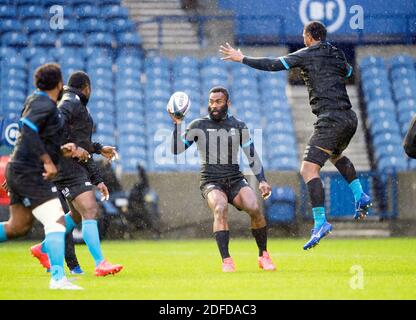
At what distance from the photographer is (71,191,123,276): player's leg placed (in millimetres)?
10809

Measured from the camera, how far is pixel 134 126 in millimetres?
22578

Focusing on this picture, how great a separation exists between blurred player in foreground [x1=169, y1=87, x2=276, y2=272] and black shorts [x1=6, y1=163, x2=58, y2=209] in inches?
109

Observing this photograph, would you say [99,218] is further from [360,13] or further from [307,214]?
[360,13]

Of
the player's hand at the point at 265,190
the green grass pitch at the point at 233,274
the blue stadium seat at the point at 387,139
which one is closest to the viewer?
the green grass pitch at the point at 233,274

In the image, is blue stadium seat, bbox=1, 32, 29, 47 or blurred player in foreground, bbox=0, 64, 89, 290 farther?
blue stadium seat, bbox=1, 32, 29, 47

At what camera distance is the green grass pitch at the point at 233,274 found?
912 centimetres

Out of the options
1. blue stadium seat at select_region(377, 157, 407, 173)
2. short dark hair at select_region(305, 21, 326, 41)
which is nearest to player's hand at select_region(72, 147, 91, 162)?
short dark hair at select_region(305, 21, 326, 41)

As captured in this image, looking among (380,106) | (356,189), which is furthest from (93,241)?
(380,106)

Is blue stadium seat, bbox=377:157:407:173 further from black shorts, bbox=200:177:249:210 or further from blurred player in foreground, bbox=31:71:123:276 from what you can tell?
blurred player in foreground, bbox=31:71:123:276

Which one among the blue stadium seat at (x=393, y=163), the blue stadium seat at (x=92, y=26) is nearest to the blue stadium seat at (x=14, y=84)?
the blue stadium seat at (x=92, y=26)

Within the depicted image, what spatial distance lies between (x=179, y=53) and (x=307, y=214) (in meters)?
6.16

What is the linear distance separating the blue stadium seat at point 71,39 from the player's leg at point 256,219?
1316 centimetres

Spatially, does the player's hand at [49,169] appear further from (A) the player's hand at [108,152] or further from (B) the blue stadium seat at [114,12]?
(B) the blue stadium seat at [114,12]
